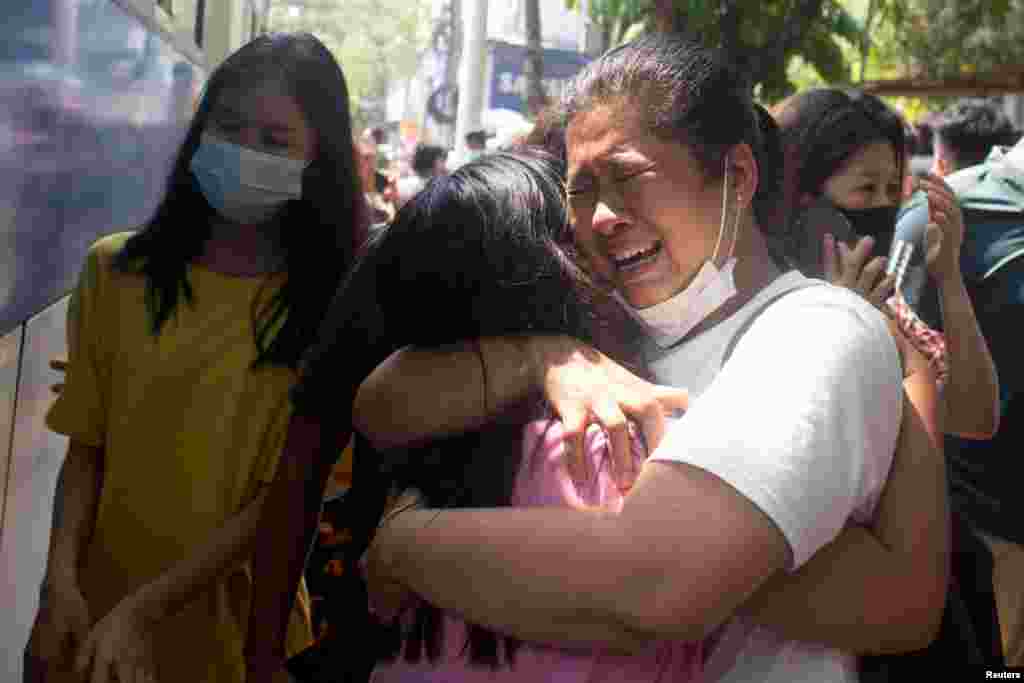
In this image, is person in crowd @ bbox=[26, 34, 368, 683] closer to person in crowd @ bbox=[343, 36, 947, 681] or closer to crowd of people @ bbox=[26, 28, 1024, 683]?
crowd of people @ bbox=[26, 28, 1024, 683]

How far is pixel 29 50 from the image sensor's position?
82.9 inches

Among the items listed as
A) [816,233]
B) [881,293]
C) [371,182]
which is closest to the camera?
[881,293]

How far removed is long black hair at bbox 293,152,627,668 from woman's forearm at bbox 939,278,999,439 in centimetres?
104

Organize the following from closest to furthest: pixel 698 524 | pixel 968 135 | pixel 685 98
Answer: pixel 698 524
pixel 685 98
pixel 968 135

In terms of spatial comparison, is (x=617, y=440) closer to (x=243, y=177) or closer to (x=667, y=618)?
(x=667, y=618)

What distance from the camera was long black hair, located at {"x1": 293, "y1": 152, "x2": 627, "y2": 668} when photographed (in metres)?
1.42

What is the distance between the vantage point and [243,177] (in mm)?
2088

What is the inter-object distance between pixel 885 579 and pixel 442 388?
529 millimetres

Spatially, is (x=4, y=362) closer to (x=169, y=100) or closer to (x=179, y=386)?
(x=179, y=386)

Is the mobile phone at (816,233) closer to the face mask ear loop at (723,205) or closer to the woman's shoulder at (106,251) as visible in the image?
the face mask ear loop at (723,205)

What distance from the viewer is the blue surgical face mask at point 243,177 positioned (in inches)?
82.2

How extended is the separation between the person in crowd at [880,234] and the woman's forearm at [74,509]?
124cm

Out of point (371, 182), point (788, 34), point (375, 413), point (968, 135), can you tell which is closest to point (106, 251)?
point (375, 413)

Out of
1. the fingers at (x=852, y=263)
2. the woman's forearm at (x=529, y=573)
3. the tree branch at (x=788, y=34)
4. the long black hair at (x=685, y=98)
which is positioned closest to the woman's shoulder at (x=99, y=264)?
the long black hair at (x=685, y=98)
